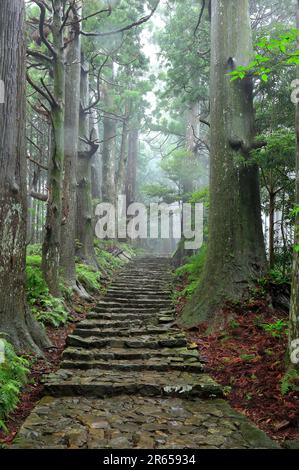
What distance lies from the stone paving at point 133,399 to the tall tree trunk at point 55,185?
146cm

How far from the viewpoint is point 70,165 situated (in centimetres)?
1025

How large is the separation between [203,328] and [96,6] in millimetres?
10883

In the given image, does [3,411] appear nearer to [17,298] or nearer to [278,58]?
[17,298]

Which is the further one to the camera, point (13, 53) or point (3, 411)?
point (13, 53)

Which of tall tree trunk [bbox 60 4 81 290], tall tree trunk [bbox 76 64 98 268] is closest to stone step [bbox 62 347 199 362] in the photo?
tall tree trunk [bbox 60 4 81 290]

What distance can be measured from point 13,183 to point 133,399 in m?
3.36

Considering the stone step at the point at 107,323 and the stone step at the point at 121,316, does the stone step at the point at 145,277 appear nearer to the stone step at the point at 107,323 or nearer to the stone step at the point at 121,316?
the stone step at the point at 121,316

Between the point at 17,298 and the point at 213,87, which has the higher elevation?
the point at 213,87

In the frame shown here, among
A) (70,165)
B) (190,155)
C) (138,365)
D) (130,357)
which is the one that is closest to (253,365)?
(138,365)

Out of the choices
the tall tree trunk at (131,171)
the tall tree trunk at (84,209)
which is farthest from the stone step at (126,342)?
the tall tree trunk at (131,171)

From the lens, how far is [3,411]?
3.78 meters

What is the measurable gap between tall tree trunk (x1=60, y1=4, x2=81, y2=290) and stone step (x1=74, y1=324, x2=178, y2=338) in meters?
2.65
